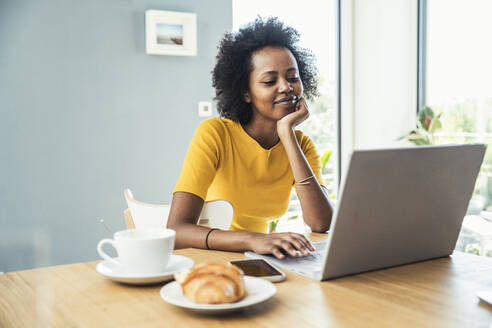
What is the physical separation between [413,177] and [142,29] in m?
2.47

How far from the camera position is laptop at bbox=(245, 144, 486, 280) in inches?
31.1

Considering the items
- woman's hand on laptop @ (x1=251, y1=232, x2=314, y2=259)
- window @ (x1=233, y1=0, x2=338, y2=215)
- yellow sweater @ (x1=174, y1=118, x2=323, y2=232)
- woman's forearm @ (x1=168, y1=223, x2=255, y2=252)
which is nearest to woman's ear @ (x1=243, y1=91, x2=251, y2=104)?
yellow sweater @ (x1=174, y1=118, x2=323, y2=232)

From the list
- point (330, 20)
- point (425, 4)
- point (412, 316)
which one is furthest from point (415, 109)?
point (412, 316)

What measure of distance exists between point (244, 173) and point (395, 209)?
2.66ft

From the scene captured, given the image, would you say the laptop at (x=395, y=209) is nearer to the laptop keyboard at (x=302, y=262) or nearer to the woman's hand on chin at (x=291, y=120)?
the laptop keyboard at (x=302, y=262)

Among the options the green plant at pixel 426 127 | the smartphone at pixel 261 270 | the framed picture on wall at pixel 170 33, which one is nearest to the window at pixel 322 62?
the green plant at pixel 426 127

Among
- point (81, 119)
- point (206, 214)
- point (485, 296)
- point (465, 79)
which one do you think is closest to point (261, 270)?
point (485, 296)

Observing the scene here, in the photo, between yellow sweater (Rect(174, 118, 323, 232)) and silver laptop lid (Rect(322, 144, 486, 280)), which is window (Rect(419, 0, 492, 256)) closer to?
yellow sweater (Rect(174, 118, 323, 232))

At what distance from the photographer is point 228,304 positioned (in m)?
0.66

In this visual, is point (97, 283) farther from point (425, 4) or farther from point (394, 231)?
point (425, 4)

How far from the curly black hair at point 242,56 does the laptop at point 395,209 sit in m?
0.87

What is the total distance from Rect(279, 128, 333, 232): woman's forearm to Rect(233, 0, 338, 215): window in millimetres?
2208

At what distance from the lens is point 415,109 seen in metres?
3.50

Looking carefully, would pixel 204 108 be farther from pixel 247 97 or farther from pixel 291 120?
pixel 291 120
